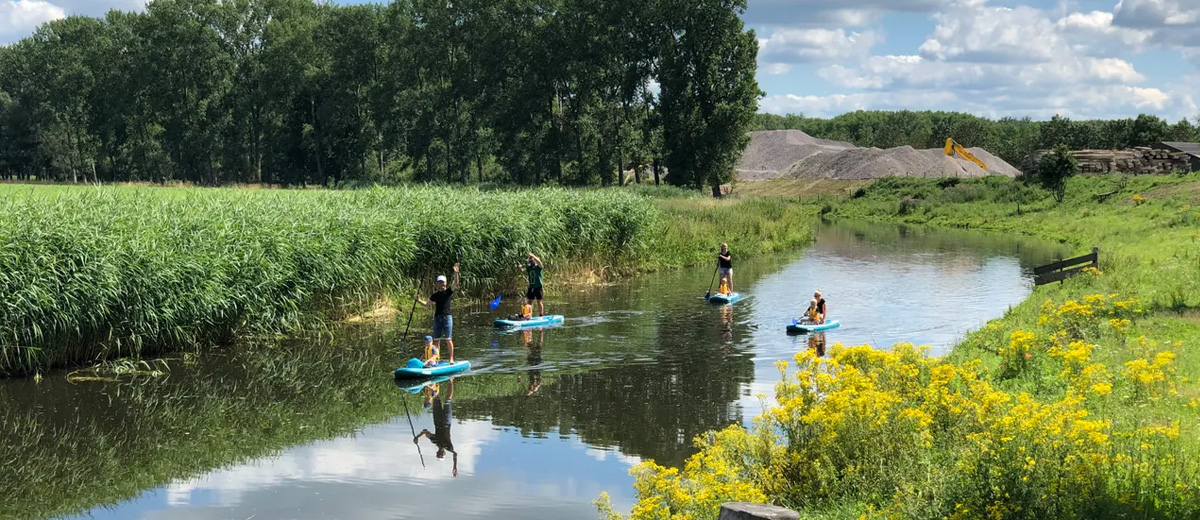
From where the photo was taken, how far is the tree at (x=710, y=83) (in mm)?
62375

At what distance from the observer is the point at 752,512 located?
7.12 meters

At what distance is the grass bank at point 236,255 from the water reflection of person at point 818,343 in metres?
9.30

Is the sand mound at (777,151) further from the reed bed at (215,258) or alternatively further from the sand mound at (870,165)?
the reed bed at (215,258)

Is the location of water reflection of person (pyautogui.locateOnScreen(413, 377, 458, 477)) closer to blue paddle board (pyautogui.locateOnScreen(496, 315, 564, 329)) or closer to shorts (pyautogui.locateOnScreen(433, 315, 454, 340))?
shorts (pyautogui.locateOnScreen(433, 315, 454, 340))

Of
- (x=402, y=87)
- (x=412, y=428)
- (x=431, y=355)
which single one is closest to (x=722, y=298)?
(x=431, y=355)

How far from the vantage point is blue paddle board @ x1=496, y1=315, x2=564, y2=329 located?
74.6 ft

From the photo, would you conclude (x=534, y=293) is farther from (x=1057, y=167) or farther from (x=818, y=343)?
(x=1057, y=167)

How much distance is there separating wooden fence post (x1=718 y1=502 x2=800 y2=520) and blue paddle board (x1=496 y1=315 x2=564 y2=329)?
15563mm

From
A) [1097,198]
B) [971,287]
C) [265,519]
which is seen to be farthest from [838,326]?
[1097,198]

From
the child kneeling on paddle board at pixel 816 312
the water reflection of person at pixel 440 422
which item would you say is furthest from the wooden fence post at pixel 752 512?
the child kneeling on paddle board at pixel 816 312

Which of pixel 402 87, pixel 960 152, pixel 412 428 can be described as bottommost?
pixel 412 428

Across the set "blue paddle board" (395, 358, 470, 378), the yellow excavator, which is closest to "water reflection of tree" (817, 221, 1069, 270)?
"blue paddle board" (395, 358, 470, 378)

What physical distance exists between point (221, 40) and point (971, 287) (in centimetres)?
6476

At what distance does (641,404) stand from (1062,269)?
1730cm
